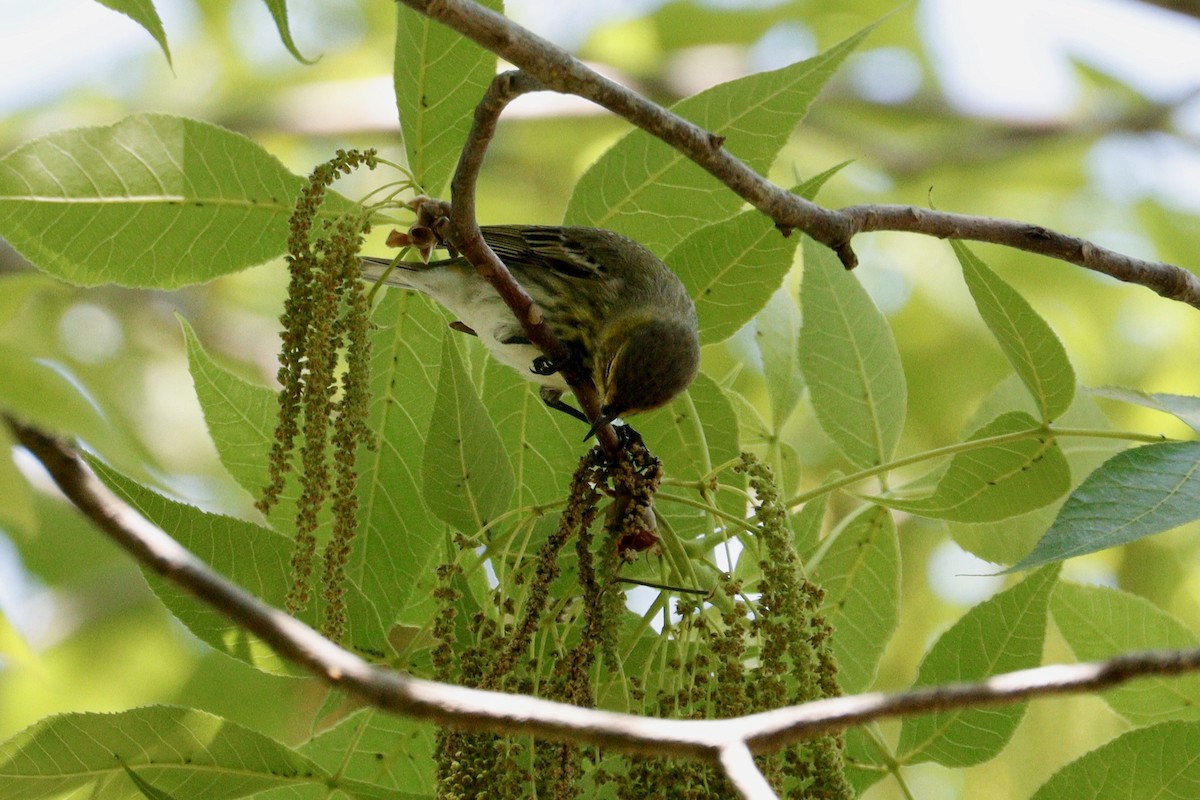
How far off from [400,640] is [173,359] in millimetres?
3801

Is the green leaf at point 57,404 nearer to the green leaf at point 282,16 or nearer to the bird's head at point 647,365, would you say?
the green leaf at point 282,16

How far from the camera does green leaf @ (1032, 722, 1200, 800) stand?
247 cm

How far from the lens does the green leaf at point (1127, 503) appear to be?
214cm

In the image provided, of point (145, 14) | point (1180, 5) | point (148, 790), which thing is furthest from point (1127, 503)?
point (1180, 5)

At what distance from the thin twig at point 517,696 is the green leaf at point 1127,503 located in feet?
2.32

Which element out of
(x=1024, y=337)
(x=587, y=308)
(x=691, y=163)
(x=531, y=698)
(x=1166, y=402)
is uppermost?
(x=587, y=308)

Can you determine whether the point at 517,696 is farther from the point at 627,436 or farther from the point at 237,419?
the point at 237,419

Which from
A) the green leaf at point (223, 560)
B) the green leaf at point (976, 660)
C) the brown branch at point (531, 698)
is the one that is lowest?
the brown branch at point (531, 698)

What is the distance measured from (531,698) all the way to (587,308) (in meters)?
3.07

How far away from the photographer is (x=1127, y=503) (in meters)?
2.24

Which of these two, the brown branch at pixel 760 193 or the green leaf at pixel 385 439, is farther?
the green leaf at pixel 385 439

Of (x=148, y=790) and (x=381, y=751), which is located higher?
(x=381, y=751)

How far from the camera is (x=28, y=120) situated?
7535mm

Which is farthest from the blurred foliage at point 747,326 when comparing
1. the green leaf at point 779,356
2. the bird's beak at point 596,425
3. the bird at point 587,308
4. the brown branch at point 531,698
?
the brown branch at point 531,698
